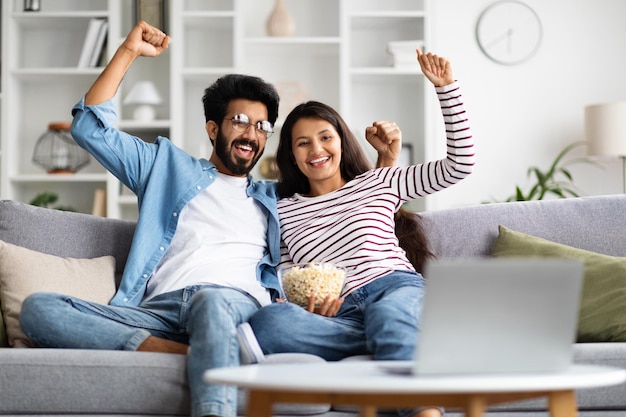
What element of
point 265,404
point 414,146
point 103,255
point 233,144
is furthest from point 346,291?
point 414,146

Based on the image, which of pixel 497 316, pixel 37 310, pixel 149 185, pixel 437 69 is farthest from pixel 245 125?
pixel 497 316

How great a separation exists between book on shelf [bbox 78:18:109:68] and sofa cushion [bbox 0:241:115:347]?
7.83ft

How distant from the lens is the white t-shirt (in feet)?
7.18

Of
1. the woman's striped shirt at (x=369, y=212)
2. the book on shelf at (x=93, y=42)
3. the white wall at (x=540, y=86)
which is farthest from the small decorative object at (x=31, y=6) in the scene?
the woman's striped shirt at (x=369, y=212)

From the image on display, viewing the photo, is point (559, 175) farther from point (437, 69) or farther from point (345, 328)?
point (345, 328)

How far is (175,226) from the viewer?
2.29 m

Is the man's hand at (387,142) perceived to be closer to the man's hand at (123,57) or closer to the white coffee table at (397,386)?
the man's hand at (123,57)

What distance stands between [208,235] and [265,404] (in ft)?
3.92

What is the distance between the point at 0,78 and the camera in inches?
175

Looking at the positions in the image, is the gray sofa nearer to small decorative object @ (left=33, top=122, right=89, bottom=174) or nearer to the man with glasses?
the man with glasses

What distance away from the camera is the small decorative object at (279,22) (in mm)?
4426

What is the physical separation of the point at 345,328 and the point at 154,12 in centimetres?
298

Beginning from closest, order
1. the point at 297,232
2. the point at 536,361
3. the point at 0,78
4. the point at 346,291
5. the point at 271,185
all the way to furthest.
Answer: the point at 536,361 < the point at 346,291 < the point at 297,232 < the point at 271,185 < the point at 0,78

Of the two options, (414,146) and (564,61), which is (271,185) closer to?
(414,146)
